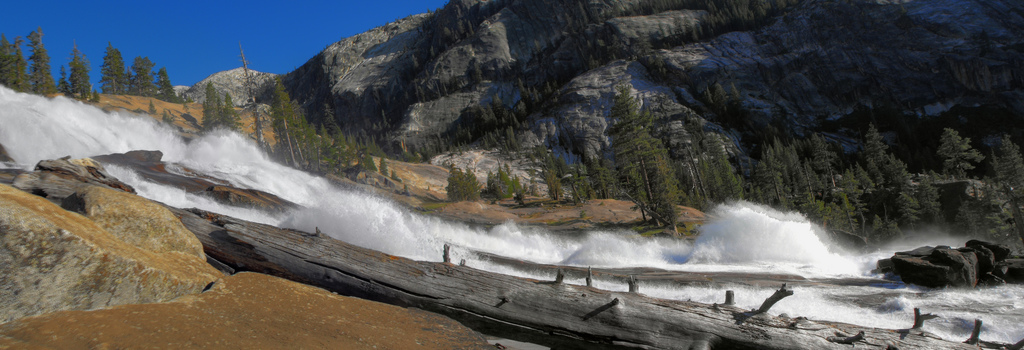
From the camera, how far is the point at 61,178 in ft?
33.0

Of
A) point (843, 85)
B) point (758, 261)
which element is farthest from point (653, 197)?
point (843, 85)

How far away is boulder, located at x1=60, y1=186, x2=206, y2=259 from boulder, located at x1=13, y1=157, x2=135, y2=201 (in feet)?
3.76

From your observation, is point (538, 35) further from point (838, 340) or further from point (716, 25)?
point (838, 340)

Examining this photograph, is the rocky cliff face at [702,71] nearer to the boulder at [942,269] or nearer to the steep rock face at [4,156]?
the boulder at [942,269]

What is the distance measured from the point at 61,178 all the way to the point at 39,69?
89707mm

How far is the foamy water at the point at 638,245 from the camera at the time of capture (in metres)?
12.1

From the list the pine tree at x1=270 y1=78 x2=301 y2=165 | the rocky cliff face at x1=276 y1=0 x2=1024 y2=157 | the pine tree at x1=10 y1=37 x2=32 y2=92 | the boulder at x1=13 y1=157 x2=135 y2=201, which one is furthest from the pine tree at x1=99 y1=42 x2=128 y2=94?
the boulder at x1=13 y1=157 x2=135 y2=201

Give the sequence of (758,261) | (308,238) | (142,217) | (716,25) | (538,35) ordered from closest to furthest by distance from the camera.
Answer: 1. (142,217)
2. (308,238)
3. (758,261)
4. (716,25)
5. (538,35)

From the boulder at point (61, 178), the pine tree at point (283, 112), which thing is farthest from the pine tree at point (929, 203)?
the pine tree at point (283, 112)

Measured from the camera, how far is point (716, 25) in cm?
13638

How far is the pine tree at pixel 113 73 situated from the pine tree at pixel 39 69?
56.3ft

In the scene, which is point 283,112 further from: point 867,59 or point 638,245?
point 867,59

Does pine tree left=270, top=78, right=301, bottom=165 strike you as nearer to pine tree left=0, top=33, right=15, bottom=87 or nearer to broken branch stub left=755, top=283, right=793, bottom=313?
pine tree left=0, top=33, right=15, bottom=87

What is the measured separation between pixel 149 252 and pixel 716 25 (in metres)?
156
